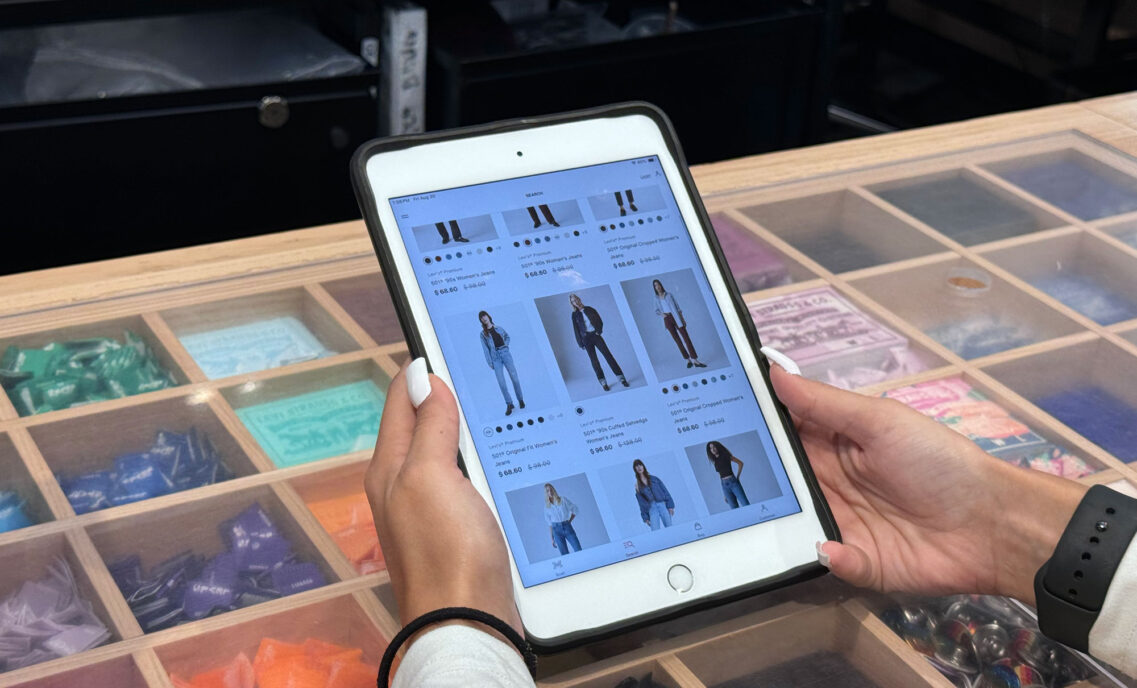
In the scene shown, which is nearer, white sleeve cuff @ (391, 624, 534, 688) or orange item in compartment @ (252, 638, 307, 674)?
white sleeve cuff @ (391, 624, 534, 688)

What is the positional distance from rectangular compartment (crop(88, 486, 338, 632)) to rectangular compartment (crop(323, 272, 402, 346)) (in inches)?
8.7

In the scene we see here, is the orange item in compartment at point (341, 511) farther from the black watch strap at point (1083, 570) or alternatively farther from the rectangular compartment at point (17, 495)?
the black watch strap at point (1083, 570)

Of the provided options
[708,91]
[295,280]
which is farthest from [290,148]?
[295,280]

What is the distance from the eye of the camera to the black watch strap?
0.76 m

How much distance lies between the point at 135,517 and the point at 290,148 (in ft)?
4.82

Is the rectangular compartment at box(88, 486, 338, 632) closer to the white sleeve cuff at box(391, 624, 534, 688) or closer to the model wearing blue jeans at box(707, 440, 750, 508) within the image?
the white sleeve cuff at box(391, 624, 534, 688)

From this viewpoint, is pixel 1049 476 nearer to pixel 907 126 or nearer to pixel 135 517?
pixel 135 517

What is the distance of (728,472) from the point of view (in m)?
0.81

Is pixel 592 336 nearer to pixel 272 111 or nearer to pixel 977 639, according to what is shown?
pixel 977 639

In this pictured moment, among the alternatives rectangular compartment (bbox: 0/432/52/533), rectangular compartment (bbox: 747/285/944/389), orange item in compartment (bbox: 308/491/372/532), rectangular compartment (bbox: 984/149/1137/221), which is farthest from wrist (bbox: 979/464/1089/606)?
rectangular compartment (bbox: 0/432/52/533)

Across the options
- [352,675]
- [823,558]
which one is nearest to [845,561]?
[823,558]

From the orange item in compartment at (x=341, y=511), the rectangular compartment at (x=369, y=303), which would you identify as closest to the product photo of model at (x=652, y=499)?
the orange item in compartment at (x=341, y=511)

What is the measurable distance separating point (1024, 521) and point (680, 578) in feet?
0.82

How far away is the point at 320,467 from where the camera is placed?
0.89 m
